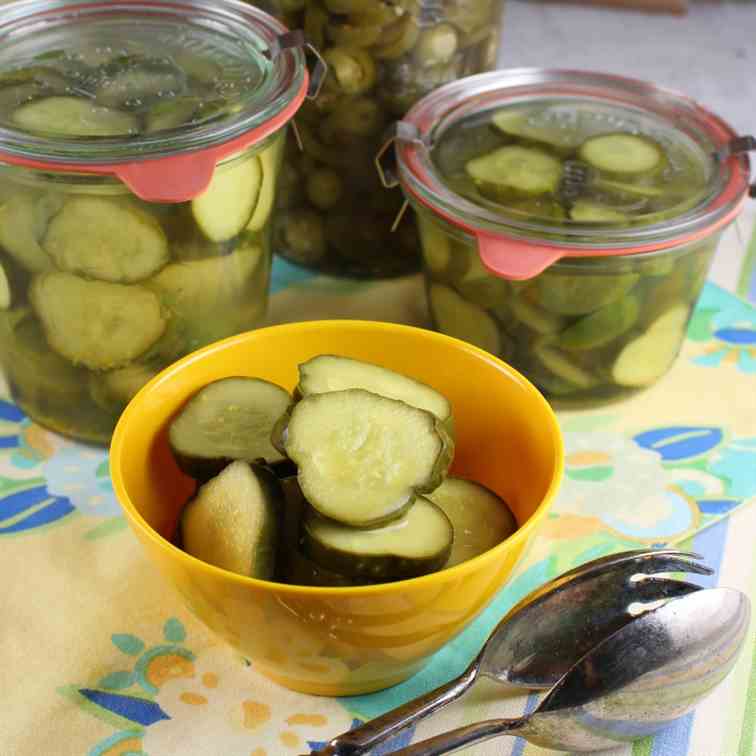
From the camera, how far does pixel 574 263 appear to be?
769 millimetres

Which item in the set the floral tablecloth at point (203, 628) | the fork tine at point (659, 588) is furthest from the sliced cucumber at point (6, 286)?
the fork tine at point (659, 588)

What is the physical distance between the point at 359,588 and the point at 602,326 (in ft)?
1.15

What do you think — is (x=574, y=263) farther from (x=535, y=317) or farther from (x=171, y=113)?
(x=171, y=113)

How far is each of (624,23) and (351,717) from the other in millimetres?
1421

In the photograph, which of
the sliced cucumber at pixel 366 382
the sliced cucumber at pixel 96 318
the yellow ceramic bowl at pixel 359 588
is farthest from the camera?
the sliced cucumber at pixel 96 318

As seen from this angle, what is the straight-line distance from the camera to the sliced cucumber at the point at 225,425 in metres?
0.65

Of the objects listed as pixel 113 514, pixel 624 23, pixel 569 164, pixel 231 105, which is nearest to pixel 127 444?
pixel 113 514

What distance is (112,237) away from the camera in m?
0.73

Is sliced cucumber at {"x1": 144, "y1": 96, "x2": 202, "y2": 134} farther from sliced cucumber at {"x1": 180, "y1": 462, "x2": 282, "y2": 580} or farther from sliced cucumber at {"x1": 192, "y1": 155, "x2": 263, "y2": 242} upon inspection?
sliced cucumber at {"x1": 180, "y1": 462, "x2": 282, "y2": 580}

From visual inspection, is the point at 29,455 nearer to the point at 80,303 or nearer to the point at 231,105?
the point at 80,303

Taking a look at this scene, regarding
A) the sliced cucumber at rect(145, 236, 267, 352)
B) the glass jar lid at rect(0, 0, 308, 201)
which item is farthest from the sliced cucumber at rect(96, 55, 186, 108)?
the sliced cucumber at rect(145, 236, 267, 352)

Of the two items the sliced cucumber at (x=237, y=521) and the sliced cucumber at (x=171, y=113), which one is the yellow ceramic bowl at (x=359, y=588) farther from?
the sliced cucumber at (x=171, y=113)

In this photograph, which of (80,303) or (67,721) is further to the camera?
(80,303)

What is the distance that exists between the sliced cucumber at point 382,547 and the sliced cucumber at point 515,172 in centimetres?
31
